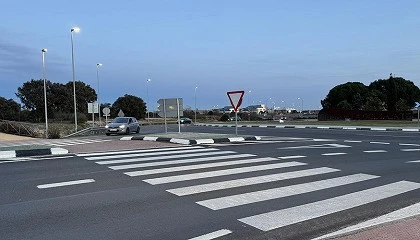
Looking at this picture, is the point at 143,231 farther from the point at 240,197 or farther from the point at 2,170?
the point at 2,170

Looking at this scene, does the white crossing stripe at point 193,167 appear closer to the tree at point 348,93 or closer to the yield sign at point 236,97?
the yield sign at point 236,97

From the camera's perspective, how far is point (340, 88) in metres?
111

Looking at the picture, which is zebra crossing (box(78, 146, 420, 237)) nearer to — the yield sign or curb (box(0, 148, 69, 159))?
curb (box(0, 148, 69, 159))

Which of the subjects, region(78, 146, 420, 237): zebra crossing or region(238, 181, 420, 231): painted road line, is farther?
region(78, 146, 420, 237): zebra crossing

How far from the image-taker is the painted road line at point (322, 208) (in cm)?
553

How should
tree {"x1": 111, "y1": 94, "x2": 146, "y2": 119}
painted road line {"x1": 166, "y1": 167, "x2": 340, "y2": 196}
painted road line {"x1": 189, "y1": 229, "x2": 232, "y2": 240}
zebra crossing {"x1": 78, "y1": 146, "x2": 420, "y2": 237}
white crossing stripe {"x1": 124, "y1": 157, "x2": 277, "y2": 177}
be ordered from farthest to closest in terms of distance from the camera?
1. tree {"x1": 111, "y1": 94, "x2": 146, "y2": 119}
2. white crossing stripe {"x1": 124, "y1": 157, "x2": 277, "y2": 177}
3. painted road line {"x1": 166, "y1": 167, "x2": 340, "y2": 196}
4. zebra crossing {"x1": 78, "y1": 146, "x2": 420, "y2": 237}
5. painted road line {"x1": 189, "y1": 229, "x2": 232, "y2": 240}

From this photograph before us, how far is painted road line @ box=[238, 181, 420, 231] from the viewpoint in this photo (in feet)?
18.1

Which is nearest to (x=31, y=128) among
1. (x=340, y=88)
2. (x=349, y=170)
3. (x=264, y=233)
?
(x=349, y=170)

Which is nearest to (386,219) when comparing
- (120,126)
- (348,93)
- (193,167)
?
(193,167)

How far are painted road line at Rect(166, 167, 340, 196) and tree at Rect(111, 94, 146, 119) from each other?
322 feet

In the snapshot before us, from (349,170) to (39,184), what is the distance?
23.4 ft

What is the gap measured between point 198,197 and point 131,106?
101939 millimetres

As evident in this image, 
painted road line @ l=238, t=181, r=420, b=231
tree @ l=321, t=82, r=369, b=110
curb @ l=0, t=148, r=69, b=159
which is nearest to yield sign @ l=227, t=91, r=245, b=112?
curb @ l=0, t=148, r=69, b=159

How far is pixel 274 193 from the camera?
23.8 ft
